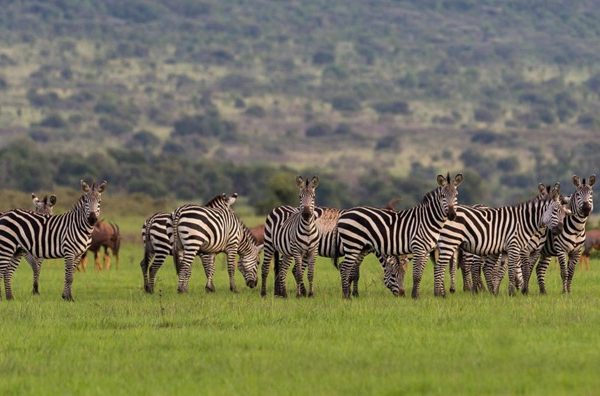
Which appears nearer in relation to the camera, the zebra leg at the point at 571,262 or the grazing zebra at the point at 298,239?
the grazing zebra at the point at 298,239

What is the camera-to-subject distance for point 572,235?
2395cm

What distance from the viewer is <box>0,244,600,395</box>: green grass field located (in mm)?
14164

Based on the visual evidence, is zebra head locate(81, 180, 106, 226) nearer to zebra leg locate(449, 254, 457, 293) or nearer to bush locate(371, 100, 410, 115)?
zebra leg locate(449, 254, 457, 293)

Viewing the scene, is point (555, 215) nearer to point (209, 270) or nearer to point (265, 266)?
point (265, 266)

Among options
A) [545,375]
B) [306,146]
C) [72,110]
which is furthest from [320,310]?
[72,110]

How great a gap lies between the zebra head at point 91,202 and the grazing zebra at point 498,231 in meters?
5.24

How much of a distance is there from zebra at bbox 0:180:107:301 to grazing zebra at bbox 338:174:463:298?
3894 millimetres

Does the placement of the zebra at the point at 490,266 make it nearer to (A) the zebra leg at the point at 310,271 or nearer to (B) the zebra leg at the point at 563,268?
(B) the zebra leg at the point at 563,268

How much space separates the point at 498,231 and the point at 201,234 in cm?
489

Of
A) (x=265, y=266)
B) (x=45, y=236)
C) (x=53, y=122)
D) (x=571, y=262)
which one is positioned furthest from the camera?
(x=53, y=122)

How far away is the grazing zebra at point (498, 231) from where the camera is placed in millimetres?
23969

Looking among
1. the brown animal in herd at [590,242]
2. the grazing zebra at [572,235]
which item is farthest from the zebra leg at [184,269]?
the brown animal in herd at [590,242]

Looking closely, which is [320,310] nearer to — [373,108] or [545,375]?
[545,375]

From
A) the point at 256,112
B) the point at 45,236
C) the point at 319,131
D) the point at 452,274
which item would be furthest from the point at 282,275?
the point at 256,112
